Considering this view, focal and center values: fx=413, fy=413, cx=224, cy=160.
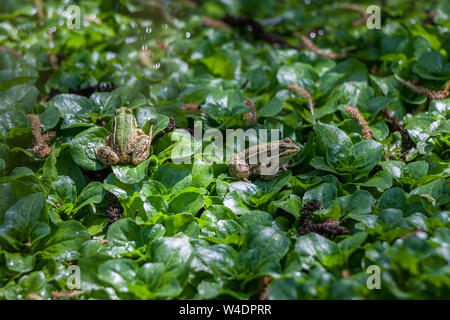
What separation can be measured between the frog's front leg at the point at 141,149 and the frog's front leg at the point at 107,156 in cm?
10

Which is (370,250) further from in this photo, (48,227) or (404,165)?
(48,227)

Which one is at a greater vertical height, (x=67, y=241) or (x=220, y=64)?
(x=220, y=64)

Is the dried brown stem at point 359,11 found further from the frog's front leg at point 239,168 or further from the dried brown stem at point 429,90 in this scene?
the frog's front leg at point 239,168

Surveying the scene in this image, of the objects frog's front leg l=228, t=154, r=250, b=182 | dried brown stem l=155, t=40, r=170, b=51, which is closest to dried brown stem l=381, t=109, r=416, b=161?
frog's front leg l=228, t=154, r=250, b=182

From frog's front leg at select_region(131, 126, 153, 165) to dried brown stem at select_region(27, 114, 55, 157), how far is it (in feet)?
1.82

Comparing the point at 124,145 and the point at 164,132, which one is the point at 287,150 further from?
the point at 124,145

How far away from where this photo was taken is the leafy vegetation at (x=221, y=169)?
1.81 m

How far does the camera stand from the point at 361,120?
2602 millimetres

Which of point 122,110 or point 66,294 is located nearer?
point 66,294

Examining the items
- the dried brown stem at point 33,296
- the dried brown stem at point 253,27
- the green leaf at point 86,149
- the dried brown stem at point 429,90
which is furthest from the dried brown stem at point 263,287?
the dried brown stem at point 253,27

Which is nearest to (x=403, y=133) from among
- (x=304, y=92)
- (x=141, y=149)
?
(x=304, y=92)

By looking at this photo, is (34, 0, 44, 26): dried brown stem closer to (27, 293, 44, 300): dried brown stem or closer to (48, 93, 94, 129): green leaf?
(48, 93, 94, 129): green leaf

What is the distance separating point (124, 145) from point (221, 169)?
0.59 m

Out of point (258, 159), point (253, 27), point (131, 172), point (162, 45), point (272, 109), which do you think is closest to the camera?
point (131, 172)
